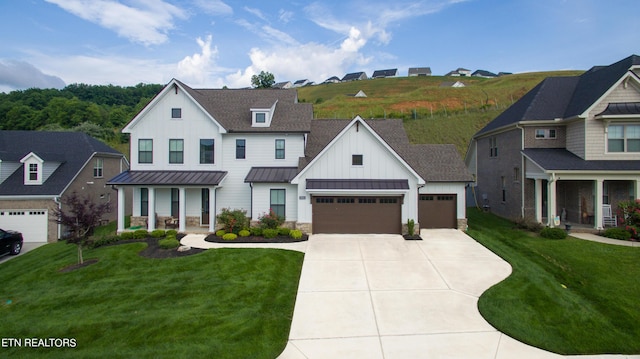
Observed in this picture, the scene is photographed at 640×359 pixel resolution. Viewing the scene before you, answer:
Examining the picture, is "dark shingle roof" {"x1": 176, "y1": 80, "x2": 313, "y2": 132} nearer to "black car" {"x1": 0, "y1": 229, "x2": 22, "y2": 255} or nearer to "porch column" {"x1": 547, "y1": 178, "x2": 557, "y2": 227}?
"black car" {"x1": 0, "y1": 229, "x2": 22, "y2": 255}

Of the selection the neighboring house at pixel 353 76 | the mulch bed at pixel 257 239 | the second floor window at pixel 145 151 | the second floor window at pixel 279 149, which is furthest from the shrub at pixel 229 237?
the neighboring house at pixel 353 76

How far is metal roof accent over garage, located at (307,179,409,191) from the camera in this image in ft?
58.7

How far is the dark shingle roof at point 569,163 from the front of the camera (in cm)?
1841

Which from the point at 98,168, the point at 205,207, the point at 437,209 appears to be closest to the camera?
the point at 437,209

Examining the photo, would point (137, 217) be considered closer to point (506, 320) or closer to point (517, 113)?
point (506, 320)

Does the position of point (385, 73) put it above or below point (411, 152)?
above

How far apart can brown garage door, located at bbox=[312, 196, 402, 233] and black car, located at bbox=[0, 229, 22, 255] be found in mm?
15677

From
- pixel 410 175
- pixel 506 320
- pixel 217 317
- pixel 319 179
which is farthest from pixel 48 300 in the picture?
pixel 410 175

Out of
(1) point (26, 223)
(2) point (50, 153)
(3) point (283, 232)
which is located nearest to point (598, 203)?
(3) point (283, 232)

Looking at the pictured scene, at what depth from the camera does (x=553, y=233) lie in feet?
57.2

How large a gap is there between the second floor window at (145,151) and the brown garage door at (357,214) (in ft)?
34.5

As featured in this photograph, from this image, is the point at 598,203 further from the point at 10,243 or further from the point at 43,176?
the point at 43,176

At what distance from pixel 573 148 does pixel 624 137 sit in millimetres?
2372

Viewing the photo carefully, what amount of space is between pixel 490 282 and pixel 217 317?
9015mm
